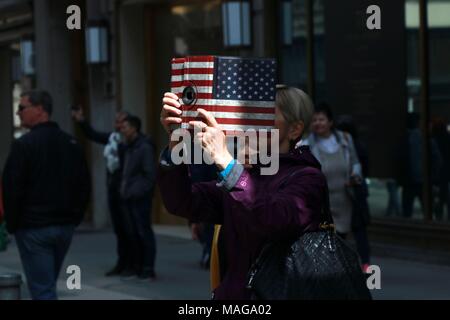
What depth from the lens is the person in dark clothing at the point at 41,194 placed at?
7852 mm

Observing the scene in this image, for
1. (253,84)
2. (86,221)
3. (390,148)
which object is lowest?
(86,221)

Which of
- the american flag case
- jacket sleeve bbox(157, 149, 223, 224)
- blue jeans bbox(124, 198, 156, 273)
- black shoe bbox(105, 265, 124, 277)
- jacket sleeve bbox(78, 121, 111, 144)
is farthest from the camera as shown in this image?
jacket sleeve bbox(78, 121, 111, 144)

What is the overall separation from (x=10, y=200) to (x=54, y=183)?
0.37 meters

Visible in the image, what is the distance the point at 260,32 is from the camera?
49.3ft

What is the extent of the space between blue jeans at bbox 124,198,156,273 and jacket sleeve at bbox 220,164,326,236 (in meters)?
7.93

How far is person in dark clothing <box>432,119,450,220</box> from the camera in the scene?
12594 mm

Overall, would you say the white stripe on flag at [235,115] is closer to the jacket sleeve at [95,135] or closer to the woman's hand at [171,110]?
the woman's hand at [171,110]

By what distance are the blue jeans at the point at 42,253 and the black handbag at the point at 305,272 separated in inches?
167

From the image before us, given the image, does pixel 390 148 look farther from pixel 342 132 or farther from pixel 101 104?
pixel 101 104

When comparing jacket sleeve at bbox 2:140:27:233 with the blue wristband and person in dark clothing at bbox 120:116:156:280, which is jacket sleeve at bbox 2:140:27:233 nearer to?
person in dark clothing at bbox 120:116:156:280

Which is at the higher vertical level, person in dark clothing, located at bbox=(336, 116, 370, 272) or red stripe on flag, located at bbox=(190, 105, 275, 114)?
red stripe on flag, located at bbox=(190, 105, 275, 114)

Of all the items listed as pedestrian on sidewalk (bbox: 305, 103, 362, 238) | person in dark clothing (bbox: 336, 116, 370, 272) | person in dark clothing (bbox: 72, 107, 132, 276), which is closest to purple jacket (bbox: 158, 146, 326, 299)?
pedestrian on sidewalk (bbox: 305, 103, 362, 238)
